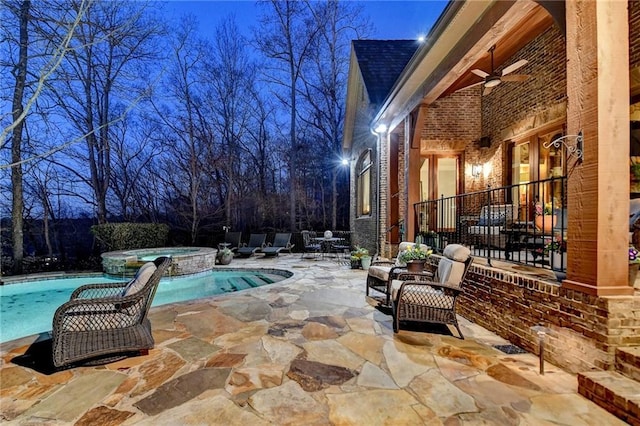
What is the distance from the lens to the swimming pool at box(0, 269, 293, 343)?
499 centimetres

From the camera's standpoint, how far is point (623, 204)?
223 cm

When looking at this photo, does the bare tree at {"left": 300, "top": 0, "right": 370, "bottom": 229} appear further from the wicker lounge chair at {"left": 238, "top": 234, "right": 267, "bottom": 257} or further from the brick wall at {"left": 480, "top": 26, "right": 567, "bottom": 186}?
the brick wall at {"left": 480, "top": 26, "right": 567, "bottom": 186}

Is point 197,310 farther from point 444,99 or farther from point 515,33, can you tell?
point 444,99

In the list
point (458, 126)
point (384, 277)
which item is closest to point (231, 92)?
point (458, 126)

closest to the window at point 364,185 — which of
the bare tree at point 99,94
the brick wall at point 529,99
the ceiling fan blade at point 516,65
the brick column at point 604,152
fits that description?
the brick wall at point 529,99

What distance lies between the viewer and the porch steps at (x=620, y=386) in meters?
1.81

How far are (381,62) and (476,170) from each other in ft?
14.9

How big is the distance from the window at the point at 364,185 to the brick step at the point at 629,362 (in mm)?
7812

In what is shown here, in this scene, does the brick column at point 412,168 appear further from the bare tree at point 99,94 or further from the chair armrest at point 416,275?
the bare tree at point 99,94

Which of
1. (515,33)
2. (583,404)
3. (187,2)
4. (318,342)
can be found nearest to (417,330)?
(318,342)

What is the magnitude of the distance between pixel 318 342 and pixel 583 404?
2.08 metres

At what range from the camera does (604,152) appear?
7.38 ft

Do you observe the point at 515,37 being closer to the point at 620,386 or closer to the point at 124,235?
the point at 620,386

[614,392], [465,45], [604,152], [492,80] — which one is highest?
[465,45]
